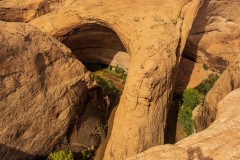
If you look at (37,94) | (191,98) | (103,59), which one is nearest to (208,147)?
(37,94)

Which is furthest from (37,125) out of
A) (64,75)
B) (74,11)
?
(74,11)

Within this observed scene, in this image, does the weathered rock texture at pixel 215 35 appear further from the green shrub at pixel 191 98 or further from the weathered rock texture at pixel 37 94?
the weathered rock texture at pixel 37 94

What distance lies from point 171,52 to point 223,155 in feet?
23.9

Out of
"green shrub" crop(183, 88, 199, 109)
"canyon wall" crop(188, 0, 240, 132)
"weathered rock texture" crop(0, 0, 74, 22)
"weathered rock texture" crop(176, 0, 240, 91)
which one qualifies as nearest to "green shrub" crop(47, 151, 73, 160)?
"canyon wall" crop(188, 0, 240, 132)

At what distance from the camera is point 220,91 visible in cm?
1126

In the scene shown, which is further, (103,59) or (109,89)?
(103,59)

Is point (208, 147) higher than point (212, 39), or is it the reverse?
point (212, 39)

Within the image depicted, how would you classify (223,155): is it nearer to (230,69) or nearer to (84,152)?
(230,69)

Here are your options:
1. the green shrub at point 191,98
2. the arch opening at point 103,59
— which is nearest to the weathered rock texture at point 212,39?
the green shrub at point 191,98

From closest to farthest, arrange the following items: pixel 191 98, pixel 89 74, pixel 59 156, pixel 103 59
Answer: pixel 59 156, pixel 89 74, pixel 191 98, pixel 103 59

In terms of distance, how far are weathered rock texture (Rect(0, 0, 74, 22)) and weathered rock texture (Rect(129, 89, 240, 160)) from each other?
12.2m

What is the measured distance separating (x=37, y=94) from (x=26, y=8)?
7.45m

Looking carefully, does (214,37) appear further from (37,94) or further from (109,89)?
(37,94)

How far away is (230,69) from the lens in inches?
423
